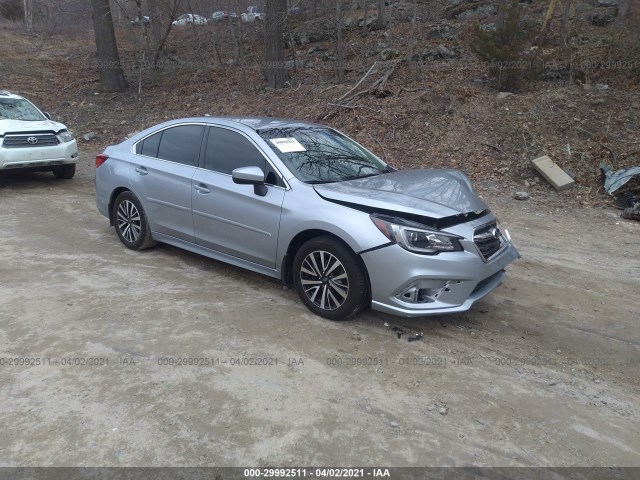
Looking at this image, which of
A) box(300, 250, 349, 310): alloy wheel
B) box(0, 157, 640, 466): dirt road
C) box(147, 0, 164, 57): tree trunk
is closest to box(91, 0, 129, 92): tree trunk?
box(147, 0, 164, 57): tree trunk

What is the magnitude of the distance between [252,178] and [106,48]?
15339 mm

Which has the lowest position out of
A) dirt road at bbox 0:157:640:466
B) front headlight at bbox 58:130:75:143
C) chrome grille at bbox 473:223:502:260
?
dirt road at bbox 0:157:640:466

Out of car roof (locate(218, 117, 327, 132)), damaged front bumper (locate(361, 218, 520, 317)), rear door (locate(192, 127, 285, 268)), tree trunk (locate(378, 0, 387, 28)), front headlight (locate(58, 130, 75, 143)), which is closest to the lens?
damaged front bumper (locate(361, 218, 520, 317))

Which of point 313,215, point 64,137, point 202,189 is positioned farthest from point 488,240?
point 64,137

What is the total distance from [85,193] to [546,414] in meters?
8.38

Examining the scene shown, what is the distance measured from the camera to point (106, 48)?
17344mm

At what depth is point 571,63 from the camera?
41.9ft

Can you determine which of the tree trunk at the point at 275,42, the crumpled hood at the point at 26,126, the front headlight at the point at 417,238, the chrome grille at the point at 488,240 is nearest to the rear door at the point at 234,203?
the front headlight at the point at 417,238

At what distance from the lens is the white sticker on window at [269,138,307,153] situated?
199 inches

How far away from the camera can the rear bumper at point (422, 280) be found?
4.03 metres

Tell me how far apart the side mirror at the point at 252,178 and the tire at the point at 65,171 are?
264 inches

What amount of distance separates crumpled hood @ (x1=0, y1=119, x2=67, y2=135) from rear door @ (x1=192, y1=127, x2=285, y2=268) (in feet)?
17.8

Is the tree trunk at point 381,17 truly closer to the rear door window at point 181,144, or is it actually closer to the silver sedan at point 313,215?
the silver sedan at point 313,215

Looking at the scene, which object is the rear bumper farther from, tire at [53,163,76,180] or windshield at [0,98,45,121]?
windshield at [0,98,45,121]
